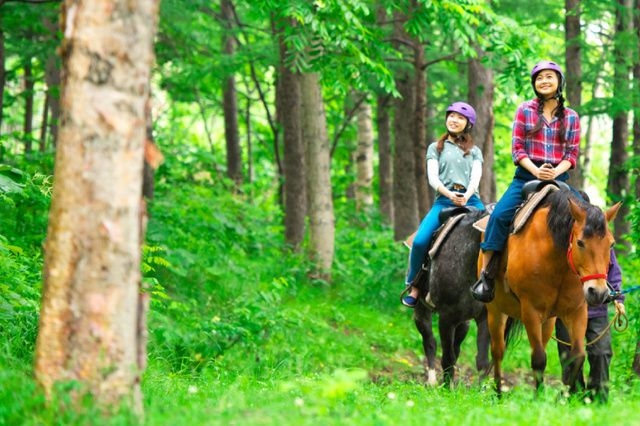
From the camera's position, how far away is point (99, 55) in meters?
5.51

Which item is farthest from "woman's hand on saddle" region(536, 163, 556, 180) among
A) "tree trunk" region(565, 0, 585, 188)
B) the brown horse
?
"tree trunk" region(565, 0, 585, 188)

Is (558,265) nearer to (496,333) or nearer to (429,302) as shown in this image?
(496,333)

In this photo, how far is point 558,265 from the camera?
27.6ft

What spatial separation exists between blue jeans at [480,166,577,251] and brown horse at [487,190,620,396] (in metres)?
0.15

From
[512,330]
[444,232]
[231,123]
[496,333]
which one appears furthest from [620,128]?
[496,333]

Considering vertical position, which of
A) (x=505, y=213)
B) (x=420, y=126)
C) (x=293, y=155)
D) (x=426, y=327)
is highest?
(x=420, y=126)

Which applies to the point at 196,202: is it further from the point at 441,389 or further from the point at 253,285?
the point at 441,389

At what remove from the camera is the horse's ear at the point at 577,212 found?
7902 millimetres

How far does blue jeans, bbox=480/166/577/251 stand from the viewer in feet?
30.0

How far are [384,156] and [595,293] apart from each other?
2135 centimetres

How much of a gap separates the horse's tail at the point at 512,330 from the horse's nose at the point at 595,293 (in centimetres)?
294

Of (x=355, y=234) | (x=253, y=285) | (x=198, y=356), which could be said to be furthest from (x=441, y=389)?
(x=355, y=234)

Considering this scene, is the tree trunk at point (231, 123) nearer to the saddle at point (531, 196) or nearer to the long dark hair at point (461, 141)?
the long dark hair at point (461, 141)

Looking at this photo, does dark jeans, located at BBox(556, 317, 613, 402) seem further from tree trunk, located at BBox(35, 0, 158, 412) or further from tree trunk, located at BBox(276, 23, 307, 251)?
tree trunk, located at BBox(276, 23, 307, 251)
